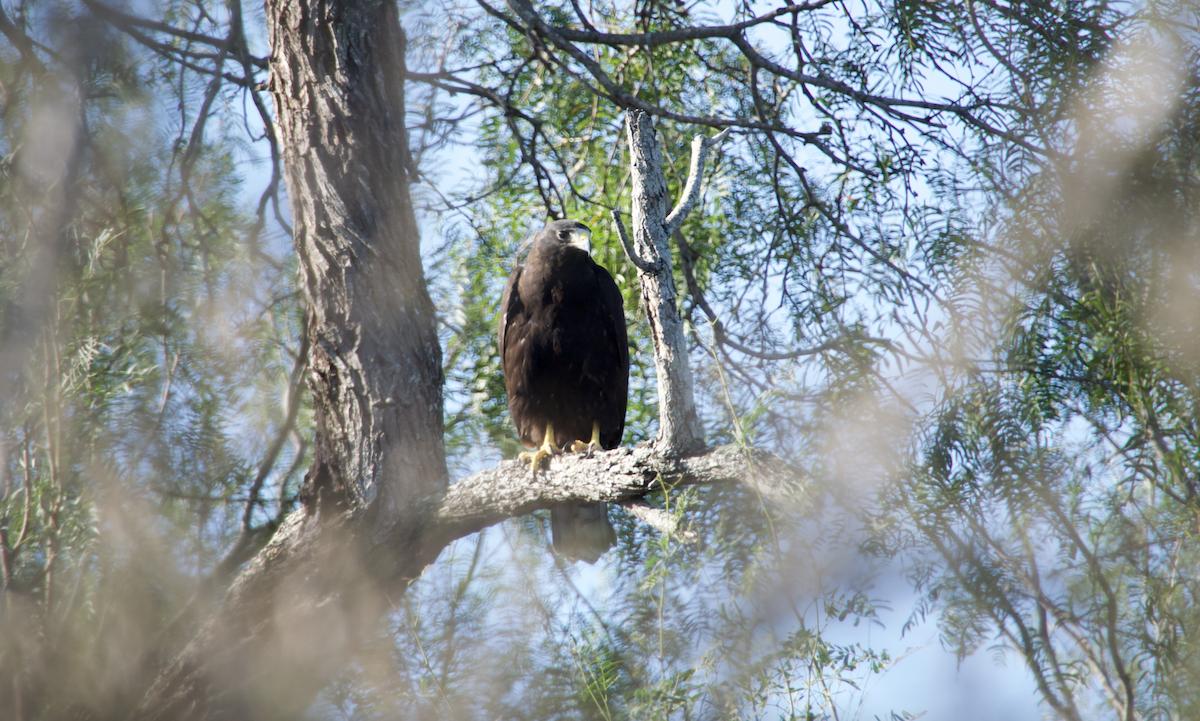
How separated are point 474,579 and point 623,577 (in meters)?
0.56

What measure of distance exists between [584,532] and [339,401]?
3.83 feet

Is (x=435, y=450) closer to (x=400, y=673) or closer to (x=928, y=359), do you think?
(x=400, y=673)

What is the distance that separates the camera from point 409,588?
2834 millimetres

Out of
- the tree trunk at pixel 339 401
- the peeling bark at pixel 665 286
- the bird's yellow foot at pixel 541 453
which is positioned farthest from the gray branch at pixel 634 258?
the tree trunk at pixel 339 401

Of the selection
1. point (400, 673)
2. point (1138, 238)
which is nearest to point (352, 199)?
point (400, 673)

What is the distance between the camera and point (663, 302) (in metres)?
1.93

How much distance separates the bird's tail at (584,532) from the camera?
3.22 meters

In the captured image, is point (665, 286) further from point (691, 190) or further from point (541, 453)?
point (541, 453)

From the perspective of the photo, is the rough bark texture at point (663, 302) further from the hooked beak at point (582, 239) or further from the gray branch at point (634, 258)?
the hooked beak at point (582, 239)

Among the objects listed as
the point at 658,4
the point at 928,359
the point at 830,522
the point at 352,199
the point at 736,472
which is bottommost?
the point at 830,522

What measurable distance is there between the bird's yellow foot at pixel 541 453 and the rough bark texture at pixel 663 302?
2.45 feet

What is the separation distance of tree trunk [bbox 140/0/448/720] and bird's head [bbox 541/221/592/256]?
70 centimetres

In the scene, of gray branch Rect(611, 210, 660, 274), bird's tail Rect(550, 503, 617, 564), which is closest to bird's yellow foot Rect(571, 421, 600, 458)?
bird's tail Rect(550, 503, 617, 564)

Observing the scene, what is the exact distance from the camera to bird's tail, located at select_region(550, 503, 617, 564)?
3.22 m
